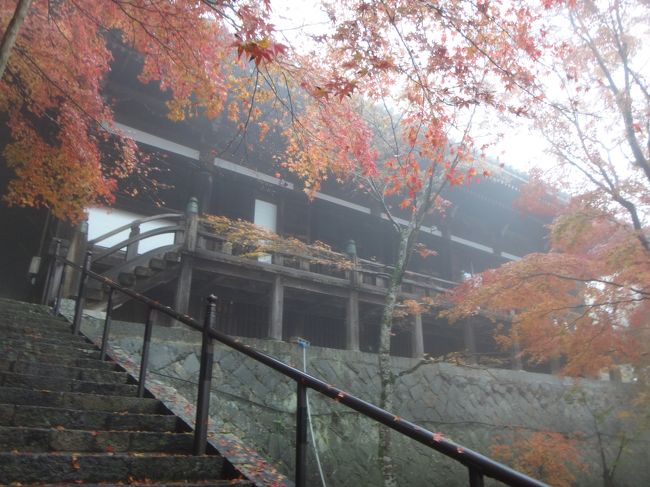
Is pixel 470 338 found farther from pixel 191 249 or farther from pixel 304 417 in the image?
pixel 304 417

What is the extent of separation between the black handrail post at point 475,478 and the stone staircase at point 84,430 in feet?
7.02

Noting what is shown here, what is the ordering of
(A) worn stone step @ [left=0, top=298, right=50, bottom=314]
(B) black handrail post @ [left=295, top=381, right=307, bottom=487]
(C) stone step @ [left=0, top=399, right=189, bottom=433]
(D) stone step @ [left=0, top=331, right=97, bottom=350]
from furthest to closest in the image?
(A) worn stone step @ [left=0, top=298, right=50, bottom=314] < (D) stone step @ [left=0, top=331, right=97, bottom=350] < (C) stone step @ [left=0, top=399, right=189, bottom=433] < (B) black handrail post @ [left=295, top=381, right=307, bottom=487]

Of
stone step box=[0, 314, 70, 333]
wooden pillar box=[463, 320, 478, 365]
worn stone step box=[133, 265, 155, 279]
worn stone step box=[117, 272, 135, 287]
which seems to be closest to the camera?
stone step box=[0, 314, 70, 333]

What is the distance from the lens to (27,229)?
1188 centimetres

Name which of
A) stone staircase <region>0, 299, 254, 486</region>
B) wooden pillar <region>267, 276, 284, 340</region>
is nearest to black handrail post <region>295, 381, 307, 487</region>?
stone staircase <region>0, 299, 254, 486</region>

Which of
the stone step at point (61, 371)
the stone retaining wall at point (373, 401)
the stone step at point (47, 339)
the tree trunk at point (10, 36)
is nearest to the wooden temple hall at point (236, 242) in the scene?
the stone retaining wall at point (373, 401)

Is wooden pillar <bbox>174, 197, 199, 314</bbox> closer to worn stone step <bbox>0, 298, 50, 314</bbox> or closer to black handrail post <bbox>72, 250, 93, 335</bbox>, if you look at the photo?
worn stone step <bbox>0, 298, 50, 314</bbox>

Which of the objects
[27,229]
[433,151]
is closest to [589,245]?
[433,151]

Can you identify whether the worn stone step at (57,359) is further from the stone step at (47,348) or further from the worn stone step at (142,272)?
the worn stone step at (142,272)

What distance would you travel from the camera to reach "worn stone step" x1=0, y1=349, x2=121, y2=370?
5.36m

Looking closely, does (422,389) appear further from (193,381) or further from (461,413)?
(193,381)

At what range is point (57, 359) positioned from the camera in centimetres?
561

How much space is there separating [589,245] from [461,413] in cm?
544

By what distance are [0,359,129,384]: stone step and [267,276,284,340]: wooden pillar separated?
18.5 ft
